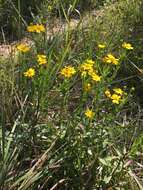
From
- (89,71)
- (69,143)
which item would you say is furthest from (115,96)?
(69,143)

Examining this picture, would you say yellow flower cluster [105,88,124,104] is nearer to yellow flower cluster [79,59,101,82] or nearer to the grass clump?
the grass clump

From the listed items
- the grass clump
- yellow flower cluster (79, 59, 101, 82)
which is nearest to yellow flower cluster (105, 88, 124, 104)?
the grass clump

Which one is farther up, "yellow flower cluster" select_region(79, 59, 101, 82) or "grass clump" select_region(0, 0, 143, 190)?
"yellow flower cluster" select_region(79, 59, 101, 82)

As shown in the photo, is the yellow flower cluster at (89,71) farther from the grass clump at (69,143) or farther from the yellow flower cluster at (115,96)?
the yellow flower cluster at (115,96)

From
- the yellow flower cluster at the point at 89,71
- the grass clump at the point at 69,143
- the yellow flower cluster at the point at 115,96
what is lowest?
the grass clump at the point at 69,143

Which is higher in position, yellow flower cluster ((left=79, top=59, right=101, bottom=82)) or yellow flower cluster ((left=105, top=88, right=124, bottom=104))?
yellow flower cluster ((left=79, top=59, right=101, bottom=82))

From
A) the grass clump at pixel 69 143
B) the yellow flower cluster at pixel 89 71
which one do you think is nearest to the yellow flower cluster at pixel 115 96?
the grass clump at pixel 69 143

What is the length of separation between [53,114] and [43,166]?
465 millimetres

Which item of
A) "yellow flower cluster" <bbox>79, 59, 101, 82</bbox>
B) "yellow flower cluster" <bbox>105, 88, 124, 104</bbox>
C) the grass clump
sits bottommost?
the grass clump

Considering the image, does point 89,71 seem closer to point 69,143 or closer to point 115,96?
point 115,96

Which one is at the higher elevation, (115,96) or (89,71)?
(89,71)

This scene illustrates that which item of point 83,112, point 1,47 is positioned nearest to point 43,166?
point 83,112

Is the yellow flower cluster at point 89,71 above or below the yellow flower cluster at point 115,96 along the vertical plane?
above

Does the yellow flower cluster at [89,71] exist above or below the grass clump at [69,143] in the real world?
above
